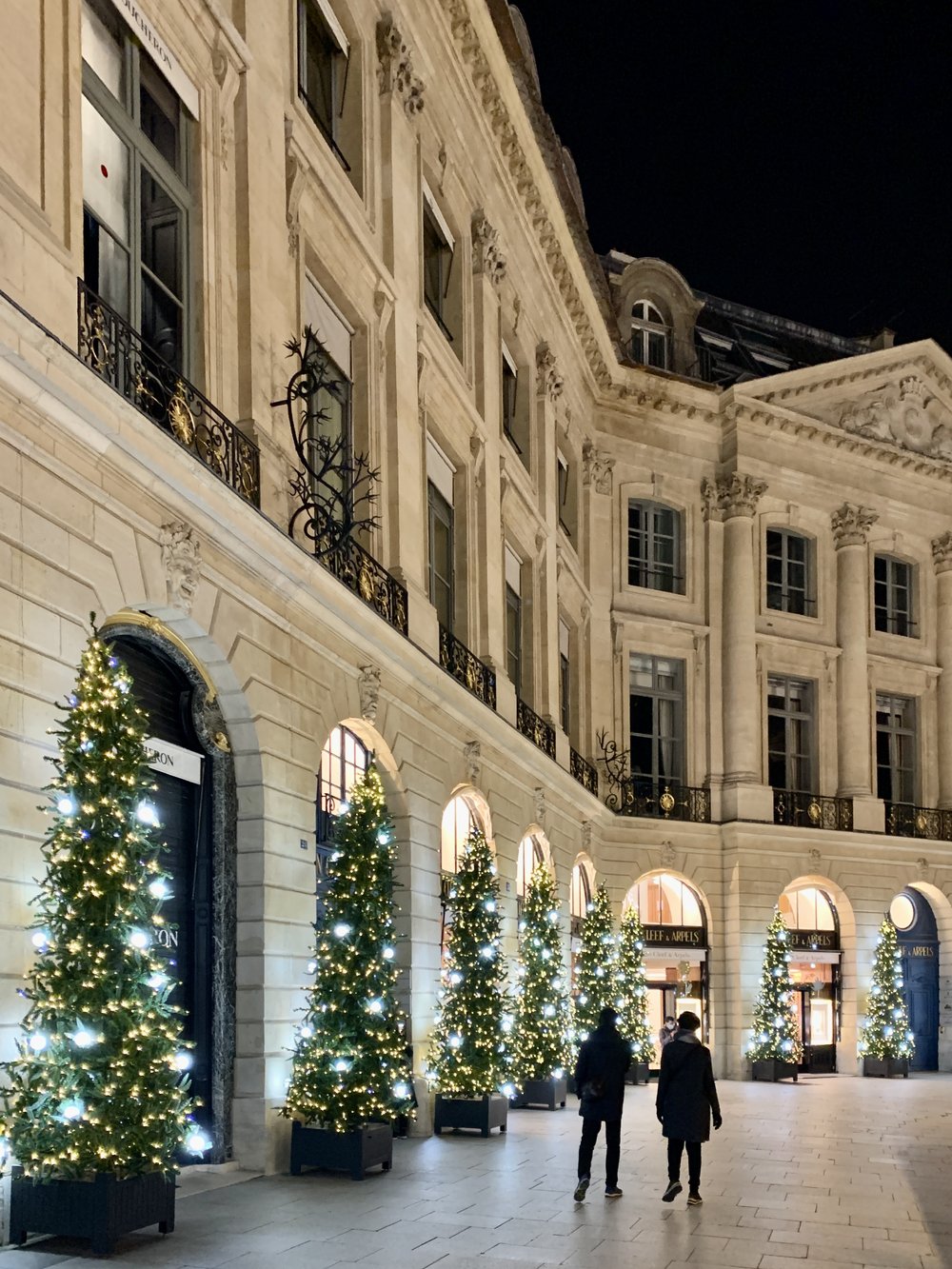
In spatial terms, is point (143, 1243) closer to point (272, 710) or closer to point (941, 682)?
point (272, 710)

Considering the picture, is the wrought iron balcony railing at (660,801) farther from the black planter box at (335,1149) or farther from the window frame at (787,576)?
the black planter box at (335,1149)

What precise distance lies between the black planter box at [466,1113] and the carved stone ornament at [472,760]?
16.0 ft

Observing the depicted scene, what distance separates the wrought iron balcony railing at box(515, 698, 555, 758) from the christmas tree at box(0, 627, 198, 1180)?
50.2 ft

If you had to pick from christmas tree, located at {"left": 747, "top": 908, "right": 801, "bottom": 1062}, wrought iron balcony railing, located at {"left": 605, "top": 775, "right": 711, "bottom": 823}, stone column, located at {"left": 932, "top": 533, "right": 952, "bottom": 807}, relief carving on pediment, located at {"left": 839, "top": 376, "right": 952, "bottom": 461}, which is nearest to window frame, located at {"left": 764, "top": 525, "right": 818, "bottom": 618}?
relief carving on pediment, located at {"left": 839, "top": 376, "right": 952, "bottom": 461}

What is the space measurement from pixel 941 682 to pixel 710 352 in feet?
33.8

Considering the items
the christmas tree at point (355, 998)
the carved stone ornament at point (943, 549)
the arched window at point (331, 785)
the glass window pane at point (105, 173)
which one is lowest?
the christmas tree at point (355, 998)

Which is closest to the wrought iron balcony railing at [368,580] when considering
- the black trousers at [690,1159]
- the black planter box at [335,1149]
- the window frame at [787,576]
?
the black planter box at [335,1149]

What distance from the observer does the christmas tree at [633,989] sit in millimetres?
29391

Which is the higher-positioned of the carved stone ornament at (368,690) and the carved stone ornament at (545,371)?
the carved stone ornament at (545,371)

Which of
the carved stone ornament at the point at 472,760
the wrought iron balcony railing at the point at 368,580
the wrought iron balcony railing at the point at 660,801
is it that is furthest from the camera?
the wrought iron balcony railing at the point at 660,801

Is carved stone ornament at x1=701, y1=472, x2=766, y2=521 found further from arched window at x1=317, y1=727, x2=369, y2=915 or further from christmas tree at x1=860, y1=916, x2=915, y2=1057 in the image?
arched window at x1=317, y1=727, x2=369, y2=915

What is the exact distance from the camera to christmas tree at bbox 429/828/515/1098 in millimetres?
18094

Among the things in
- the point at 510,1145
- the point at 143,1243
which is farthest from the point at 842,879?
the point at 143,1243

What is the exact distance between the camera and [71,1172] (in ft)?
31.1
